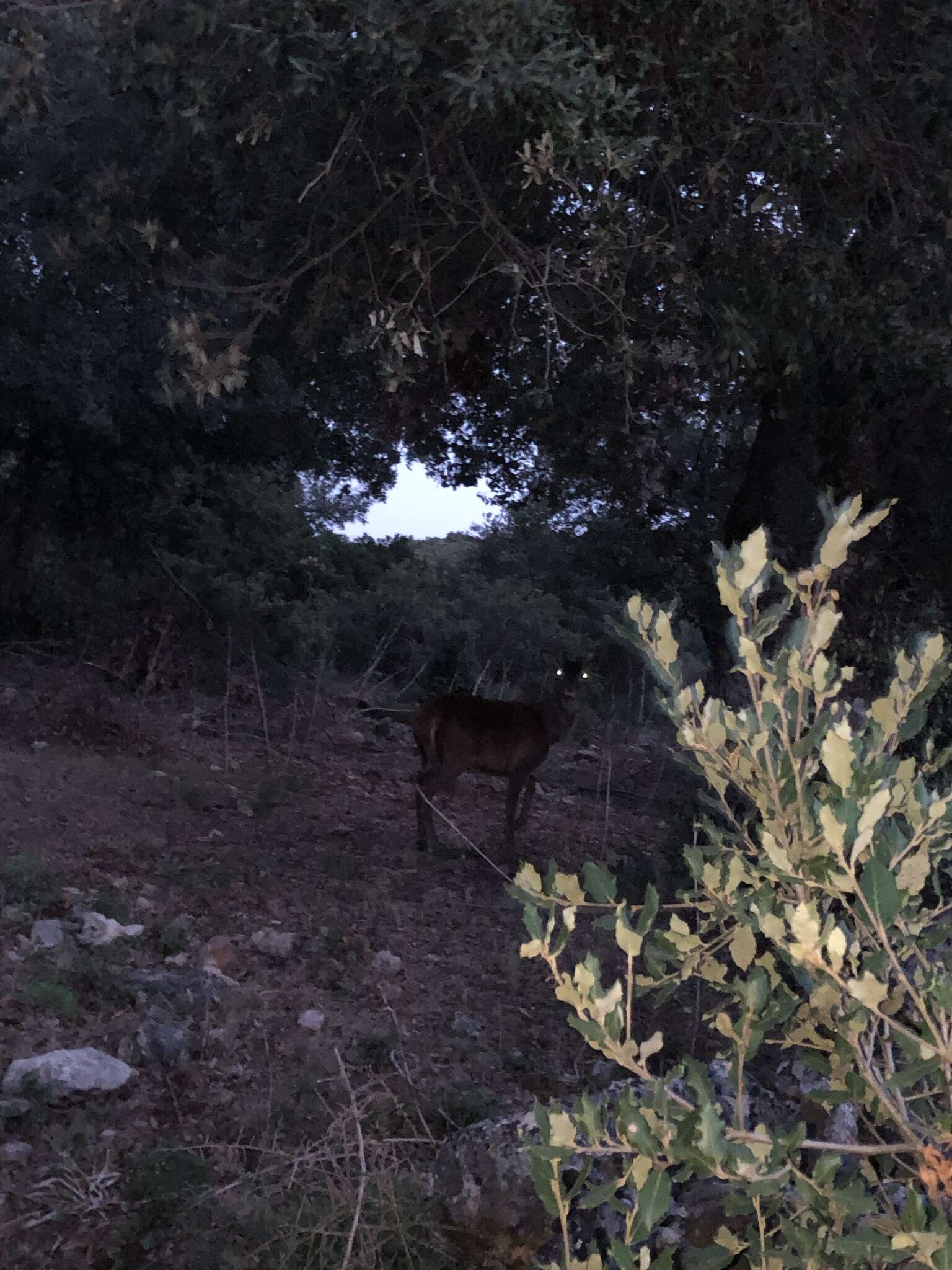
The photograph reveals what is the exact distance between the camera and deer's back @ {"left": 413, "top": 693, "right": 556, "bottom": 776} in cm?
919

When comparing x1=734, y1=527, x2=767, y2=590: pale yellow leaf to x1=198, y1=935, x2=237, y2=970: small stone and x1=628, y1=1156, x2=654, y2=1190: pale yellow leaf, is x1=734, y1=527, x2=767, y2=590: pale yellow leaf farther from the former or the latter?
x1=198, y1=935, x2=237, y2=970: small stone

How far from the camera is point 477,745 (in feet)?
30.3

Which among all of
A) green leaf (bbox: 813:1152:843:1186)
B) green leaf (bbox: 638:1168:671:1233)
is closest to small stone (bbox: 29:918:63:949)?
green leaf (bbox: 638:1168:671:1233)

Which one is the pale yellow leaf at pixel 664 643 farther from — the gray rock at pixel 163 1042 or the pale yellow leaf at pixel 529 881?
the gray rock at pixel 163 1042

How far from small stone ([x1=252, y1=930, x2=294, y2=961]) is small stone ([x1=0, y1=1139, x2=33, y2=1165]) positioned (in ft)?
7.22

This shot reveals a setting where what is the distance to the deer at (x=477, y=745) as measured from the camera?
9.12 metres

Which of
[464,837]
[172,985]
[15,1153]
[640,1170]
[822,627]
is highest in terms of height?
[822,627]

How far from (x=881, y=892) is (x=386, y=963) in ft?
16.8

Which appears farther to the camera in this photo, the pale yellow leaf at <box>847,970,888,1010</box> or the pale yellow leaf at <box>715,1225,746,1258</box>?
the pale yellow leaf at <box>715,1225,746,1258</box>

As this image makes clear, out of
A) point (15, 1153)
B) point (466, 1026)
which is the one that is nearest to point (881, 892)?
point (15, 1153)

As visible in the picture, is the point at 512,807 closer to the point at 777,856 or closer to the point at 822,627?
the point at 822,627

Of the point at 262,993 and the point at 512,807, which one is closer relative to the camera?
the point at 262,993

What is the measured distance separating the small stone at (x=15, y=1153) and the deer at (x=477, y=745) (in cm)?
496

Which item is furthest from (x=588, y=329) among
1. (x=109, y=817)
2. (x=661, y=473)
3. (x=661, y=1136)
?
(x=661, y=1136)
